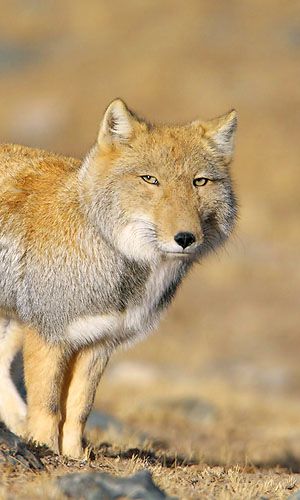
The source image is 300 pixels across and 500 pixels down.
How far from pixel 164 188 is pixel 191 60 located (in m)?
34.7

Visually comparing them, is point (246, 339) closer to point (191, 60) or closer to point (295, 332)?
point (295, 332)

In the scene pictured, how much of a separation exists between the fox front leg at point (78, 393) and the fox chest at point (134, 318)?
0.72 ft

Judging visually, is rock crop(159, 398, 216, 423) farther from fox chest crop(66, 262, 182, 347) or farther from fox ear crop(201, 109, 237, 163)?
fox ear crop(201, 109, 237, 163)

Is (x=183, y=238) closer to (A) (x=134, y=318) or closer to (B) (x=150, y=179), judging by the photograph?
(B) (x=150, y=179)

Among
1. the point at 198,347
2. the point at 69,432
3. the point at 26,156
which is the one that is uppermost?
the point at 26,156

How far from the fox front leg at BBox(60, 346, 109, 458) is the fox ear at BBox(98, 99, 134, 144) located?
1.79 metres

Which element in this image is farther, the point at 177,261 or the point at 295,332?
the point at 295,332

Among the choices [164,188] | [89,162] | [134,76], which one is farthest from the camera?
[134,76]

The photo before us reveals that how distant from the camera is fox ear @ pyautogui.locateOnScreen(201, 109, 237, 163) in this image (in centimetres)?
777

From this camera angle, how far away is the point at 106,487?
5.55m

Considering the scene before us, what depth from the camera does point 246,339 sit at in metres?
21.4

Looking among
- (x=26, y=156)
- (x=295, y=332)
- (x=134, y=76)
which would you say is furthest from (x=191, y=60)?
(x=26, y=156)

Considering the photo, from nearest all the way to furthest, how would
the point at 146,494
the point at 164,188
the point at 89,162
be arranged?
1. the point at 146,494
2. the point at 164,188
3. the point at 89,162

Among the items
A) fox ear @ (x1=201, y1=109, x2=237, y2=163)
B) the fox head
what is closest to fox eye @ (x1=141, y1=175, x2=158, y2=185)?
the fox head
